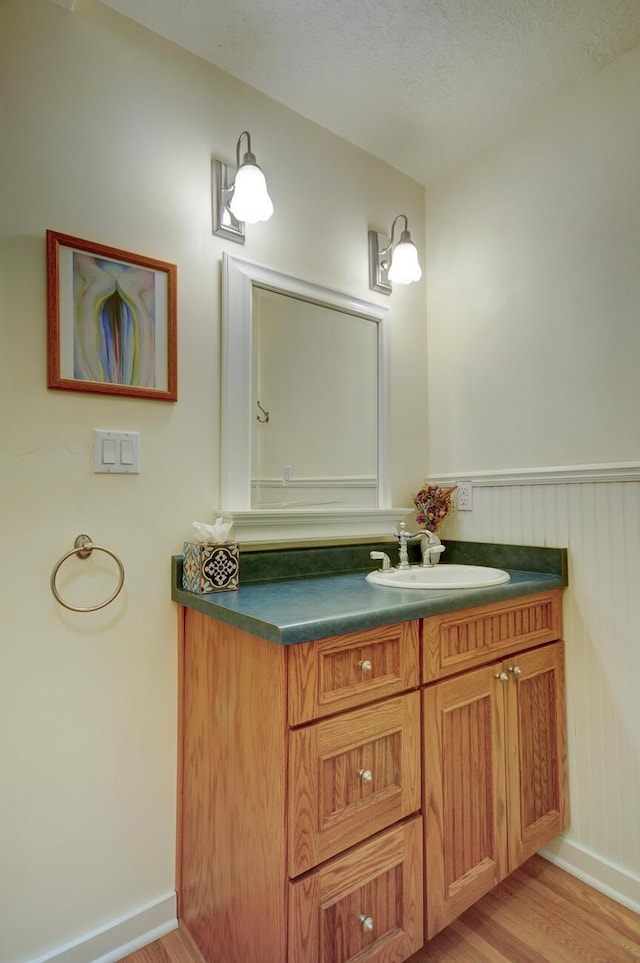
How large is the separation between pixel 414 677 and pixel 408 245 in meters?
1.44

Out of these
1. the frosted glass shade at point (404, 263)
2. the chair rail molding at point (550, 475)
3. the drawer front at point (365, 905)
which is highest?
the frosted glass shade at point (404, 263)

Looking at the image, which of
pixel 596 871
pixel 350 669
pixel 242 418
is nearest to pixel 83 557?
pixel 242 418

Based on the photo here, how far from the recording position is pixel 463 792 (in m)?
1.30

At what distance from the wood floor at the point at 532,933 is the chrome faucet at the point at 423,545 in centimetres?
99

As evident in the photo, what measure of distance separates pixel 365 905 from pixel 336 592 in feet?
2.21

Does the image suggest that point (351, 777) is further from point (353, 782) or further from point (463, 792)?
point (463, 792)

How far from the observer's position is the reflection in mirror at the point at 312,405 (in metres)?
1.60

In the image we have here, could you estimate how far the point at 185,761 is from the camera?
1.38 metres

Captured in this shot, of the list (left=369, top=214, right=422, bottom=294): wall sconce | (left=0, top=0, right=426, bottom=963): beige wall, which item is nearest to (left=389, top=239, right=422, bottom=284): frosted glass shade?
(left=369, top=214, right=422, bottom=294): wall sconce

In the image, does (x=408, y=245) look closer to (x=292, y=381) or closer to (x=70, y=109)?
(x=292, y=381)

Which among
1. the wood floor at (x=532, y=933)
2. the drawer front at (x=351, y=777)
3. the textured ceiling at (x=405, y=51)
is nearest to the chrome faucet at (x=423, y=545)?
the drawer front at (x=351, y=777)

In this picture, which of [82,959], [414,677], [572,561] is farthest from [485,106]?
[82,959]

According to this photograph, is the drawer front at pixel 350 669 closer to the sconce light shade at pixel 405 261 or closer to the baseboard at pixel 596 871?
the baseboard at pixel 596 871

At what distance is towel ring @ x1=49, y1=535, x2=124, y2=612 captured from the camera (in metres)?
1.23
